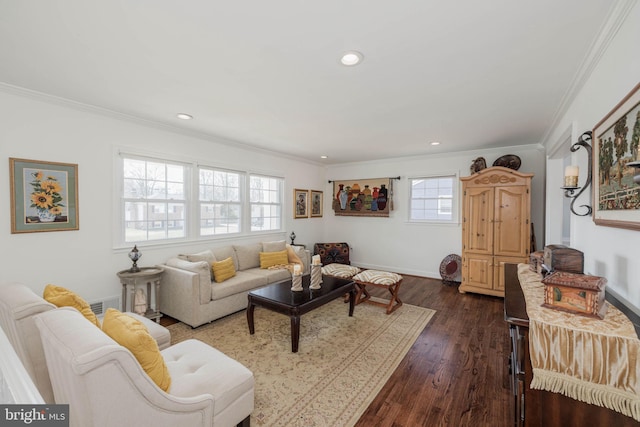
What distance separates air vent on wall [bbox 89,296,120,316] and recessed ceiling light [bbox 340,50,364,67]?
3613 mm

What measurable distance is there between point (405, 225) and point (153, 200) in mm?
4551

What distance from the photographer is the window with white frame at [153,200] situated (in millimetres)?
3453

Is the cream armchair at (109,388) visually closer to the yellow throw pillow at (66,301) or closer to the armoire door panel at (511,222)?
the yellow throw pillow at (66,301)

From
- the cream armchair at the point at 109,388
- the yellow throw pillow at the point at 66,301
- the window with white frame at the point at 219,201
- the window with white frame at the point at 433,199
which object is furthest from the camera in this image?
the window with white frame at the point at 433,199

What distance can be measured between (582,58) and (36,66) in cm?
→ 412

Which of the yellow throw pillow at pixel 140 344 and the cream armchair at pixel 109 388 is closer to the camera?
the cream armchair at pixel 109 388

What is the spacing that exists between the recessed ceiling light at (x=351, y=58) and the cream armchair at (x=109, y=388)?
2094 millimetres

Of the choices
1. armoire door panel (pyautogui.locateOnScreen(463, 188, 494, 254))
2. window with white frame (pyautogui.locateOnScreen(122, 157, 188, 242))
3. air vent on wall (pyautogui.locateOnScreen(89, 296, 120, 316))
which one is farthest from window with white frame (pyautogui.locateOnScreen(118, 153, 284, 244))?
armoire door panel (pyautogui.locateOnScreen(463, 188, 494, 254))

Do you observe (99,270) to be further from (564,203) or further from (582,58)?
(564,203)

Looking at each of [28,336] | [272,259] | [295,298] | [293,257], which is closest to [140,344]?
[28,336]

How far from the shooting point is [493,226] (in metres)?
4.24

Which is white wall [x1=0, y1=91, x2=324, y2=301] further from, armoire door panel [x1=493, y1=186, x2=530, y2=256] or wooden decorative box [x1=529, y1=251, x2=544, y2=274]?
armoire door panel [x1=493, y1=186, x2=530, y2=256]

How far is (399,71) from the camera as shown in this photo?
214 centimetres

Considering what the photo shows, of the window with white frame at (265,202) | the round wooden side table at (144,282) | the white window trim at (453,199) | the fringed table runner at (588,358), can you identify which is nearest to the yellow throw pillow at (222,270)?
the round wooden side table at (144,282)
